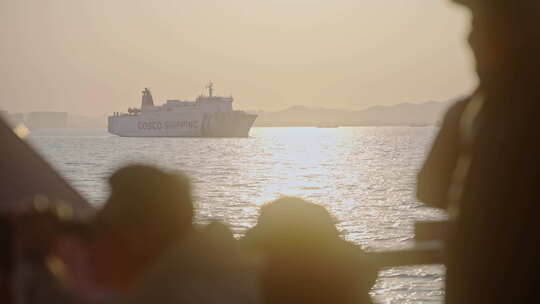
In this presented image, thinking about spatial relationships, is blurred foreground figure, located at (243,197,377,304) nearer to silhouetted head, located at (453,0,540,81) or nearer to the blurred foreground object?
silhouetted head, located at (453,0,540,81)

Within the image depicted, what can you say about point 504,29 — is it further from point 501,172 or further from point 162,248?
point 162,248

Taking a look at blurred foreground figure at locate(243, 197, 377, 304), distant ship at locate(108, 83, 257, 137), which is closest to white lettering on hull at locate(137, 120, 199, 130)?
distant ship at locate(108, 83, 257, 137)

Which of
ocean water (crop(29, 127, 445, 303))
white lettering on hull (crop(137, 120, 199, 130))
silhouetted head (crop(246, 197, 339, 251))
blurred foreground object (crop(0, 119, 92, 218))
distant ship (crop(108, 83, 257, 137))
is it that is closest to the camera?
blurred foreground object (crop(0, 119, 92, 218))

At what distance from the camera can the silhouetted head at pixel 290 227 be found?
1.81 metres

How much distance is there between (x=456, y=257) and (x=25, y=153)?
3.64 ft

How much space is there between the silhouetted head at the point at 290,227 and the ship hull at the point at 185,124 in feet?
344

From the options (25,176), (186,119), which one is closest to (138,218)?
(25,176)

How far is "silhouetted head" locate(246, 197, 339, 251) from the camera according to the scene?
1.81 meters

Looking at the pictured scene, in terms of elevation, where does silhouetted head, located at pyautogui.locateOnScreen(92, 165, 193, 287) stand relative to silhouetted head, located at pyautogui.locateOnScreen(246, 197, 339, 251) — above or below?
above

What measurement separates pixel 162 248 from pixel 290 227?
23.5 inches

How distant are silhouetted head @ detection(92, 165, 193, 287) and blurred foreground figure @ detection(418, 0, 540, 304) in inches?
29.0

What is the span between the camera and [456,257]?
1730mm

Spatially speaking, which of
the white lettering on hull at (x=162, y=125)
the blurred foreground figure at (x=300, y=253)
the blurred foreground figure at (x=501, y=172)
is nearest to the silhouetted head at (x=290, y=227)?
the blurred foreground figure at (x=300, y=253)

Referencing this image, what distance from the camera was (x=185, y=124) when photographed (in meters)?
110
